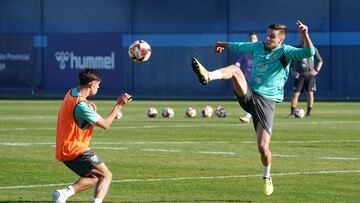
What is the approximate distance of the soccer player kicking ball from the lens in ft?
56.0

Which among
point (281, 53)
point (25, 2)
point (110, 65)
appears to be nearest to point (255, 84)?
point (281, 53)

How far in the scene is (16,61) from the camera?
56500 millimetres

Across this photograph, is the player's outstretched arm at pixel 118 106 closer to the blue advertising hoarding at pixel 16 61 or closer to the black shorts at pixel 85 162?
the black shorts at pixel 85 162

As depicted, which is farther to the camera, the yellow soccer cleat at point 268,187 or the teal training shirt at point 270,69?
the teal training shirt at point 270,69

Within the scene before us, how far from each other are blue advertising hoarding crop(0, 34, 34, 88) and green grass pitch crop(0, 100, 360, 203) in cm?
2099

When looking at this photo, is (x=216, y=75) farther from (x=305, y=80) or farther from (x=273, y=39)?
(x=305, y=80)

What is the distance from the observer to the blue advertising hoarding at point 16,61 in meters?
56.0

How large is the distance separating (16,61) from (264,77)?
1567 inches

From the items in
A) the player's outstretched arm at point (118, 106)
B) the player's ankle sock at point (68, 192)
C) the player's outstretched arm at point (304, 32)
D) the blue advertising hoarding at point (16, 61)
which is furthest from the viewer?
the blue advertising hoarding at point (16, 61)

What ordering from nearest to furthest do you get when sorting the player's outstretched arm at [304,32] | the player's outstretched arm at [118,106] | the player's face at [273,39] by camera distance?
the player's outstretched arm at [118,106] < the player's outstretched arm at [304,32] < the player's face at [273,39]

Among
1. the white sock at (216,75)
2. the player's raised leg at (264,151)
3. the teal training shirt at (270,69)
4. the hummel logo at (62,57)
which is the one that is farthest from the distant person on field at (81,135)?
the hummel logo at (62,57)

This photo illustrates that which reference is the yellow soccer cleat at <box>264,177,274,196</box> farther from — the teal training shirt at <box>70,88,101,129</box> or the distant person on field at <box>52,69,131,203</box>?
the teal training shirt at <box>70,88,101,129</box>

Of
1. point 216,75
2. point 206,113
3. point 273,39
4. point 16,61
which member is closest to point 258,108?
point 216,75

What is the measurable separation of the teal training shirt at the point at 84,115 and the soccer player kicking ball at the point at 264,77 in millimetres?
2878
